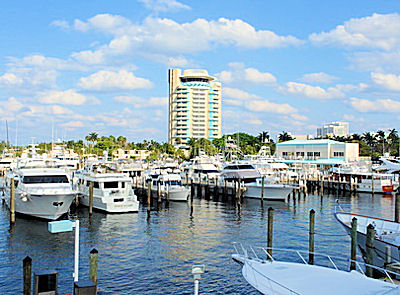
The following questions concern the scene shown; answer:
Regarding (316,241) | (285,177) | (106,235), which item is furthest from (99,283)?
(285,177)

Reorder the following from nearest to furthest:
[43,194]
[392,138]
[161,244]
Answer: [161,244]
[43,194]
[392,138]

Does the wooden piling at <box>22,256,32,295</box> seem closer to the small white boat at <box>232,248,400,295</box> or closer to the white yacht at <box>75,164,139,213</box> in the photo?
the small white boat at <box>232,248,400,295</box>

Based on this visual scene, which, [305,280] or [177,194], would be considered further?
[177,194]

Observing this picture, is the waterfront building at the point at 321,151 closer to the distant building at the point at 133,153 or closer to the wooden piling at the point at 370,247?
the distant building at the point at 133,153

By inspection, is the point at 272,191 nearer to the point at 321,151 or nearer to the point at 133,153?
the point at 321,151

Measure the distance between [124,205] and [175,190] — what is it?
10.6 m

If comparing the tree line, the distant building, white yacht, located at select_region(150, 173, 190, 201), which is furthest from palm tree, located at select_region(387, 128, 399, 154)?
white yacht, located at select_region(150, 173, 190, 201)

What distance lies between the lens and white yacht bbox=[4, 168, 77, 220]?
3515 cm

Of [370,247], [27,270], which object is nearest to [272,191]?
[370,247]

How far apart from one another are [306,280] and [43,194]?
82.1 feet

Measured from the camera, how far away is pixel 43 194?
34.8 m

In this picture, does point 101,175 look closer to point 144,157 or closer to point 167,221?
point 167,221

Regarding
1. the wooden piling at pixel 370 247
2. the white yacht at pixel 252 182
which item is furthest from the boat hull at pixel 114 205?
the wooden piling at pixel 370 247

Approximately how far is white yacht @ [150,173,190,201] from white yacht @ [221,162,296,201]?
8287 millimetres
